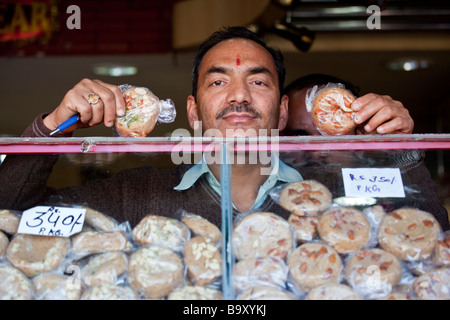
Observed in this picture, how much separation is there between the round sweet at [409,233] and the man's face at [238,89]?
0.69 metres

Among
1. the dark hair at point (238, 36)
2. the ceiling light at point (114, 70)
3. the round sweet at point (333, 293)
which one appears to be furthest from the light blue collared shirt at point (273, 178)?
the ceiling light at point (114, 70)

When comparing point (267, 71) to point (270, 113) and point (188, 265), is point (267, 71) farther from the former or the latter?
point (188, 265)

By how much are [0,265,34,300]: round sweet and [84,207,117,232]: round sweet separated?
0.22 metres

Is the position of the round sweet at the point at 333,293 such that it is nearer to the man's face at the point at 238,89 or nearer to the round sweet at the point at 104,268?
the round sweet at the point at 104,268

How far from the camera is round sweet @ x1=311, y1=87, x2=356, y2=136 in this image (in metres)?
1.58

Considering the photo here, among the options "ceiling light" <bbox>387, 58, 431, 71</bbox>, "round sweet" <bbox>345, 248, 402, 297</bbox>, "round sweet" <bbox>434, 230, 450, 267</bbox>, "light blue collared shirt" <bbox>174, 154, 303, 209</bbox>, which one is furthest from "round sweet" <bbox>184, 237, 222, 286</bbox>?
"ceiling light" <bbox>387, 58, 431, 71</bbox>

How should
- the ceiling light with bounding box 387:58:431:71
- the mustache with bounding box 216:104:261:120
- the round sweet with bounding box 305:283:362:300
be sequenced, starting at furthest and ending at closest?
the ceiling light with bounding box 387:58:431:71 → the mustache with bounding box 216:104:261:120 → the round sweet with bounding box 305:283:362:300

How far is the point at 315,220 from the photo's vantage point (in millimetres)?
1335

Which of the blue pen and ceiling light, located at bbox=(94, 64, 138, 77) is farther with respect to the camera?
ceiling light, located at bbox=(94, 64, 138, 77)

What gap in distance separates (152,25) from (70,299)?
3.29 m

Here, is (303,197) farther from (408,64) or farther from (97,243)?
(408,64)

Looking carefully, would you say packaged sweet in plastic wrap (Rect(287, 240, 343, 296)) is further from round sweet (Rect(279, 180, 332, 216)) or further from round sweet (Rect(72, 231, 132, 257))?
round sweet (Rect(72, 231, 132, 257))

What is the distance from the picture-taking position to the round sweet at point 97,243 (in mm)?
→ 1291

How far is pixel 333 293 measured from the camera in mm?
1145
